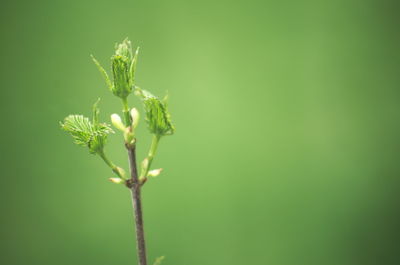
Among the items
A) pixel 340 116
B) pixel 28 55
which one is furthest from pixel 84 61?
pixel 340 116

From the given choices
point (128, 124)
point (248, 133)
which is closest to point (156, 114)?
point (128, 124)

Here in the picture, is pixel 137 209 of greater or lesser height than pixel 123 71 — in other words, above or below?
below

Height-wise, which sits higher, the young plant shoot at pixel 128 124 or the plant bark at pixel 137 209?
the young plant shoot at pixel 128 124

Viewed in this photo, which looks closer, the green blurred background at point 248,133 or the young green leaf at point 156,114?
the young green leaf at point 156,114

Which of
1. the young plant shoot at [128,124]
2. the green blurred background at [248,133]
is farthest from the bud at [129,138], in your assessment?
the green blurred background at [248,133]

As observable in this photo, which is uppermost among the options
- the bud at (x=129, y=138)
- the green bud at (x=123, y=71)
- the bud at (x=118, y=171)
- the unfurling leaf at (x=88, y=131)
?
the green bud at (x=123, y=71)

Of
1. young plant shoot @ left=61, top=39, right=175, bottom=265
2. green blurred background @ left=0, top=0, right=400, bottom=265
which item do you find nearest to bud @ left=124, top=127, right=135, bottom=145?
young plant shoot @ left=61, top=39, right=175, bottom=265

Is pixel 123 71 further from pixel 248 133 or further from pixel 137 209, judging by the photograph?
pixel 248 133

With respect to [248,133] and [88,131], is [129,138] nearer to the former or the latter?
[88,131]

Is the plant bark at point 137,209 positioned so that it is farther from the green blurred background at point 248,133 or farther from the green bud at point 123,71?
the green blurred background at point 248,133

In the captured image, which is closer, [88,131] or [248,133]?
[88,131]

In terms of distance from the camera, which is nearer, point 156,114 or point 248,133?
point 156,114

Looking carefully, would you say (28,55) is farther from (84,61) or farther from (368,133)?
(368,133)
